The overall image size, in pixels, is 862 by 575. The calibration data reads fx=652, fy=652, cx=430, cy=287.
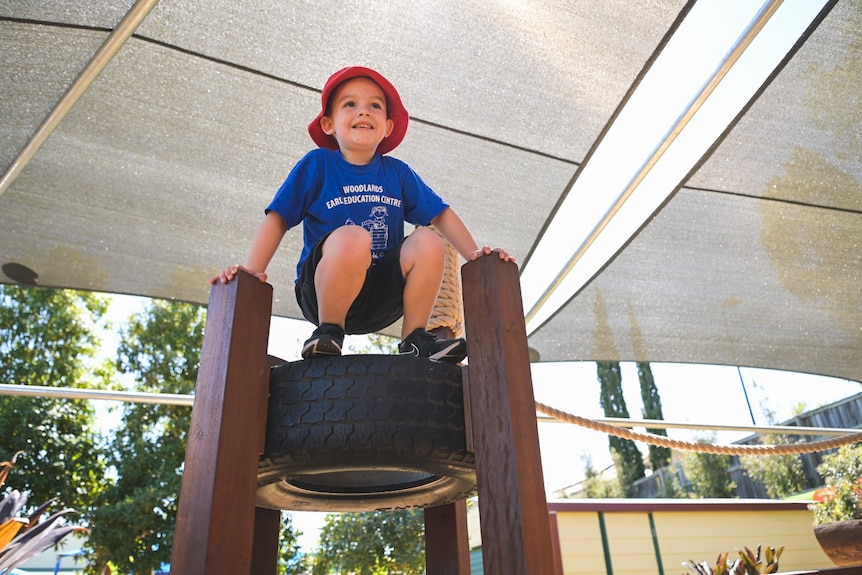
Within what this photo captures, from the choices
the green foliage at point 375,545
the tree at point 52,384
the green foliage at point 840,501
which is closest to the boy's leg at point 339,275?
the green foliage at point 840,501

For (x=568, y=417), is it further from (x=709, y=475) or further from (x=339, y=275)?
(x=709, y=475)

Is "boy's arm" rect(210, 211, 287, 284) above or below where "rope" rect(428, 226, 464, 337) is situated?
below

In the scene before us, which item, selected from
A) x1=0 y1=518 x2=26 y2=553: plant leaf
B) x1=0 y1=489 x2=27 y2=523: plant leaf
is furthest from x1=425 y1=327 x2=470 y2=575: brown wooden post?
x1=0 y1=489 x2=27 y2=523: plant leaf

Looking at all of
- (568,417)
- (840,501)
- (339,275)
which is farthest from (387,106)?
(840,501)

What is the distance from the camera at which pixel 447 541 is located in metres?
1.46

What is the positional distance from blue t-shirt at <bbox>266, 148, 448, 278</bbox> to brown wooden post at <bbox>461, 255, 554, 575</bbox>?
438 mm

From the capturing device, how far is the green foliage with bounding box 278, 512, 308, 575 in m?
10.7

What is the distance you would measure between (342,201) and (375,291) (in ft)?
0.73

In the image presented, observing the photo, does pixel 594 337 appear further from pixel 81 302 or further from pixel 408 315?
pixel 81 302

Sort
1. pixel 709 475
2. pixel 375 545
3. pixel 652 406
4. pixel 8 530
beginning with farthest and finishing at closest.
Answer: pixel 709 475
pixel 652 406
pixel 375 545
pixel 8 530

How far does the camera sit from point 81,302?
12.8 meters

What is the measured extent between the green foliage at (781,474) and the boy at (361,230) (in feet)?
52.2

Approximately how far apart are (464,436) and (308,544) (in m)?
11.0

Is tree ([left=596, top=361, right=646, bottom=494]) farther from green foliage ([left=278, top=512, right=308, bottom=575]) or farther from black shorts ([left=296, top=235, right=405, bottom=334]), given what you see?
black shorts ([left=296, top=235, right=405, bottom=334])
